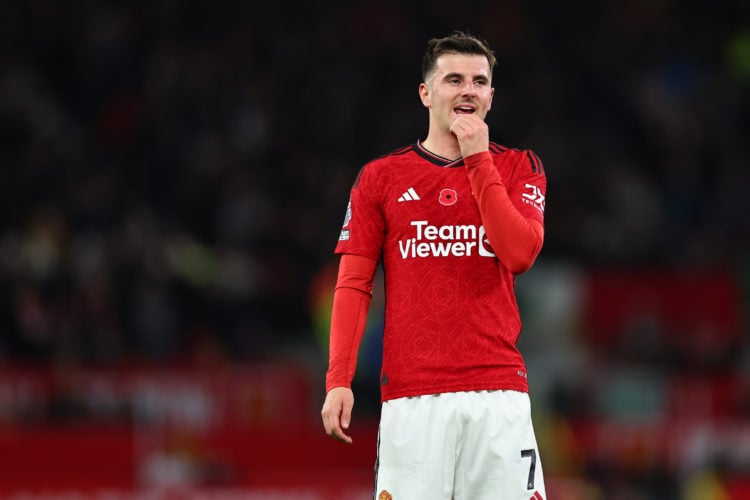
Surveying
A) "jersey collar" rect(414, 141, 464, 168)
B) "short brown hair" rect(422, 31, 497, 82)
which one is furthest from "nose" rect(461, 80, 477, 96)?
"jersey collar" rect(414, 141, 464, 168)

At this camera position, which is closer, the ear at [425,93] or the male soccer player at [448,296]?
the male soccer player at [448,296]

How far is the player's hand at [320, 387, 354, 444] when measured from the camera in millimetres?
4117

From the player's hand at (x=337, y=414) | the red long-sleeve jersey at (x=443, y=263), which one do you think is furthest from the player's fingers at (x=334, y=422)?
the red long-sleeve jersey at (x=443, y=263)

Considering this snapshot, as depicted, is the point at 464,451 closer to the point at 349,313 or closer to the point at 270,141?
the point at 349,313

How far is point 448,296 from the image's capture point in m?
4.18

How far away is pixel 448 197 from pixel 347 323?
0.52 m

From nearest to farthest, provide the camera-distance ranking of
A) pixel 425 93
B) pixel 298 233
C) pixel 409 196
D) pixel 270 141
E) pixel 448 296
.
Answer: pixel 448 296, pixel 409 196, pixel 425 93, pixel 298 233, pixel 270 141

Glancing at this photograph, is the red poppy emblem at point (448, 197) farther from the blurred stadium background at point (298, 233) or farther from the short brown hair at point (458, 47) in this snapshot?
the blurred stadium background at point (298, 233)

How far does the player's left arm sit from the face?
0.22 meters

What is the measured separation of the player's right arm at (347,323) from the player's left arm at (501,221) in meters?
0.47

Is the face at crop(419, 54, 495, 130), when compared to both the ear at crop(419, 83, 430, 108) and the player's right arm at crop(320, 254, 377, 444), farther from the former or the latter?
the player's right arm at crop(320, 254, 377, 444)

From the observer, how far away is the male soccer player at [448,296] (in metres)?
4.09

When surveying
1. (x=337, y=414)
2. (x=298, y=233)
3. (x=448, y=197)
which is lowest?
(x=337, y=414)

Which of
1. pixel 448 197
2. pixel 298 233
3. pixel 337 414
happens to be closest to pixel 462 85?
pixel 448 197
